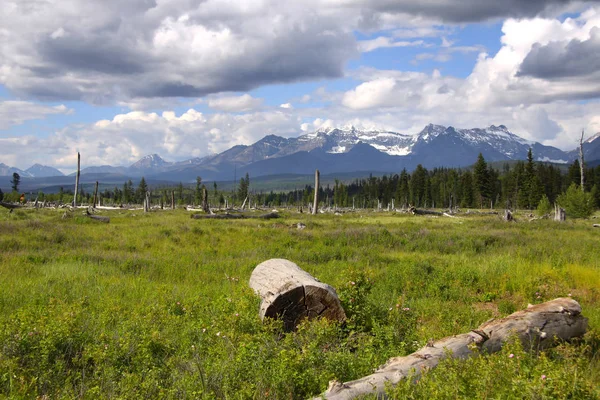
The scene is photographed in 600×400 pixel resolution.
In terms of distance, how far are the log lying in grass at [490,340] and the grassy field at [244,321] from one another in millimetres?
277

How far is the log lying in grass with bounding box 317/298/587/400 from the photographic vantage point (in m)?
4.69

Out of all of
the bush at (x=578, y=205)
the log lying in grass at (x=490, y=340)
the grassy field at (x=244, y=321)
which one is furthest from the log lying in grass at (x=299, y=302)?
the bush at (x=578, y=205)

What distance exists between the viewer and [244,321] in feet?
22.5

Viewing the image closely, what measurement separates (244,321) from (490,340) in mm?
3909

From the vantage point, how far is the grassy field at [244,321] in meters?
4.74

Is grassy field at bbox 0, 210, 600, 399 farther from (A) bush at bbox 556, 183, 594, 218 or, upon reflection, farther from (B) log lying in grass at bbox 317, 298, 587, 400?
(A) bush at bbox 556, 183, 594, 218

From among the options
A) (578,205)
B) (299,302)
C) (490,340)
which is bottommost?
(490,340)

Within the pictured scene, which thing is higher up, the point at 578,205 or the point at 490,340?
the point at 578,205

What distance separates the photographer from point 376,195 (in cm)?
13488

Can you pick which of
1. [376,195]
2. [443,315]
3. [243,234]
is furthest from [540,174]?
[443,315]

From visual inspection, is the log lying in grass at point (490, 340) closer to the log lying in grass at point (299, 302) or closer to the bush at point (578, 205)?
the log lying in grass at point (299, 302)

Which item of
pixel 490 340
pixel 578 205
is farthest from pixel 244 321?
pixel 578 205

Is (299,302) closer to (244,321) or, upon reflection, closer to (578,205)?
(244,321)

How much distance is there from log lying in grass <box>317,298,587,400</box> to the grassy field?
0.28 m
